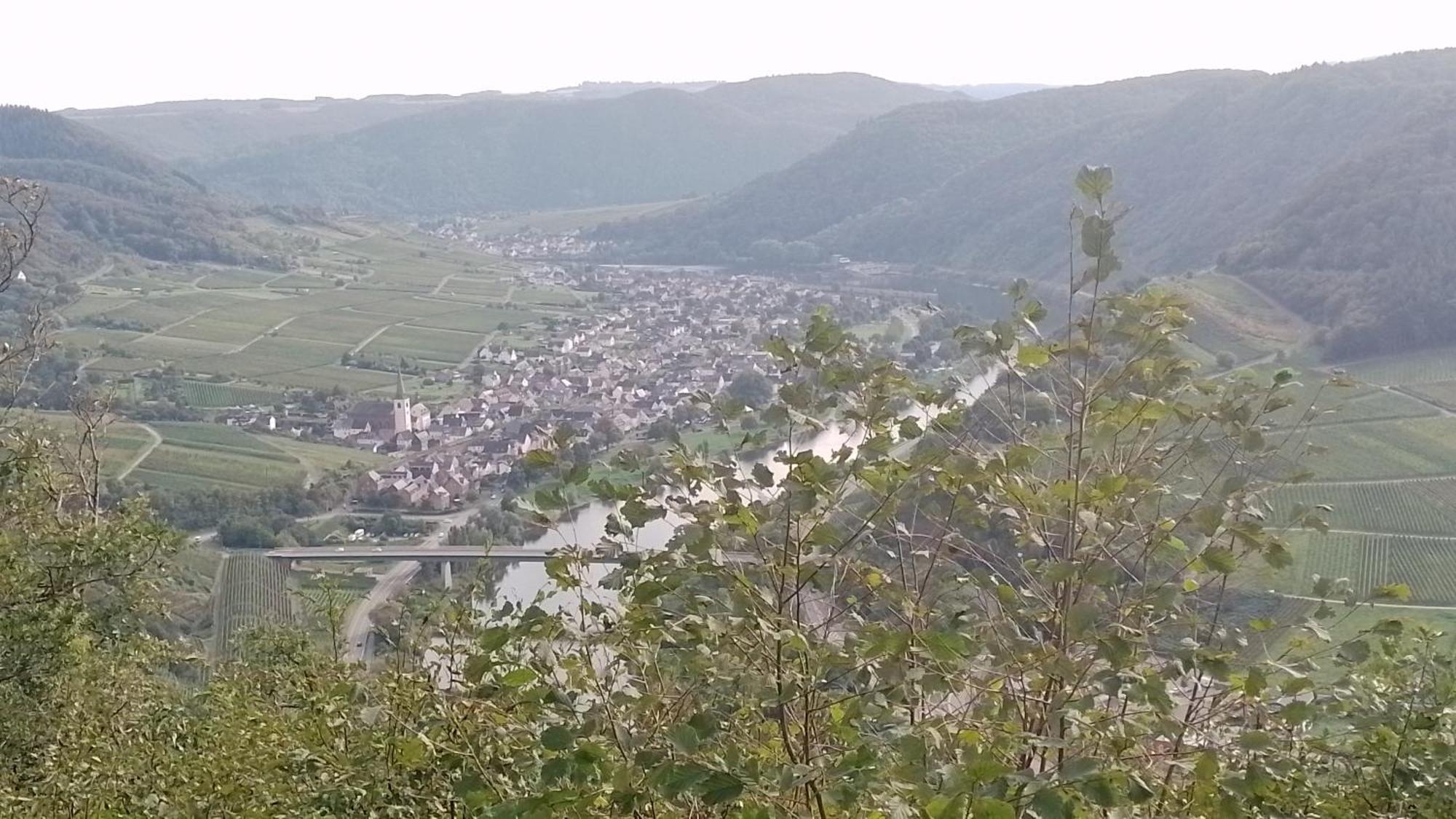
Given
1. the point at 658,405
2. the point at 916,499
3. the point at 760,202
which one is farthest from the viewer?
the point at 760,202

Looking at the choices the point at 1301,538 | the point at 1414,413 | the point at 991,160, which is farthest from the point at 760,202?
the point at 1301,538

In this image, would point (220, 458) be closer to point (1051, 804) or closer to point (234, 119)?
point (1051, 804)

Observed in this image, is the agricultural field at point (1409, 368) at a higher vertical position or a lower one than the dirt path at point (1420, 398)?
higher

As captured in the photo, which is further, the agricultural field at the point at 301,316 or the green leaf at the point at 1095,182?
the agricultural field at the point at 301,316

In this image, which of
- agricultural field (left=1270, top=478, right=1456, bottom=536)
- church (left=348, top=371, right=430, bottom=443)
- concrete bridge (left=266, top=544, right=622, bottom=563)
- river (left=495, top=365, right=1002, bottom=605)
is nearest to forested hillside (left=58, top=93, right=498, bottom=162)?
church (left=348, top=371, right=430, bottom=443)

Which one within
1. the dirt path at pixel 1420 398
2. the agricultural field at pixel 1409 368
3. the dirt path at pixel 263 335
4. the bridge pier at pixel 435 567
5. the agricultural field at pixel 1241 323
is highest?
the agricultural field at pixel 1241 323

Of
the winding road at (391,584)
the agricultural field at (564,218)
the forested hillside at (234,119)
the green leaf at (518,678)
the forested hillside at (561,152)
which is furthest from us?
the forested hillside at (234,119)

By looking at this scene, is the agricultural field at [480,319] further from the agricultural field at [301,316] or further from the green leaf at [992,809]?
the green leaf at [992,809]

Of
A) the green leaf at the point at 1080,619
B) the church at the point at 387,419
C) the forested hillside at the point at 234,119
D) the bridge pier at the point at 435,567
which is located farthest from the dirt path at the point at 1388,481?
the forested hillside at the point at 234,119

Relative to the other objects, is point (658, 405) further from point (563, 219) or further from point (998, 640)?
point (563, 219)
